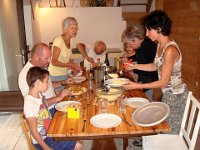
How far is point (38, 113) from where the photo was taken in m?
1.76

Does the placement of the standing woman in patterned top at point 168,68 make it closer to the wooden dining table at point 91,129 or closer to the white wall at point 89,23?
the wooden dining table at point 91,129

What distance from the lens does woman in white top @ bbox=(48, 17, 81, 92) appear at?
2662 mm

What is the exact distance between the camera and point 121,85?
203cm

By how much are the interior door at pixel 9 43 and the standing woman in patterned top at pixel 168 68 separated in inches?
97.8

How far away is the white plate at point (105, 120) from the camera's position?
5.16 feet

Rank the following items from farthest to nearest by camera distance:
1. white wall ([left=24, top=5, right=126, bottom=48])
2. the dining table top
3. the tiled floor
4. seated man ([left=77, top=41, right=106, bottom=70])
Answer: white wall ([left=24, top=5, right=126, bottom=48]), seated man ([left=77, top=41, right=106, bottom=70]), the tiled floor, the dining table top

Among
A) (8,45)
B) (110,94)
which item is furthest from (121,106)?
(8,45)

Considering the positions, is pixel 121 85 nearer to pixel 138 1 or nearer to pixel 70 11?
pixel 70 11

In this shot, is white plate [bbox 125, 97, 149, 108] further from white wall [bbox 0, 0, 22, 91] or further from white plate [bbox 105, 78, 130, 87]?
white wall [bbox 0, 0, 22, 91]

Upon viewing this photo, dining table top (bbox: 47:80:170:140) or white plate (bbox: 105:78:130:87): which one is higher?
white plate (bbox: 105:78:130:87)

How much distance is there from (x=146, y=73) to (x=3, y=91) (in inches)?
97.6

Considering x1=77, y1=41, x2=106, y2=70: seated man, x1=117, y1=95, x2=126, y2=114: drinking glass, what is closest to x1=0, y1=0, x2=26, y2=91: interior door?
x1=77, y1=41, x2=106, y2=70: seated man

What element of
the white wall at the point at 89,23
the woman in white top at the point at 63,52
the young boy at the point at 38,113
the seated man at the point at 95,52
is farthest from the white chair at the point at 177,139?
the white wall at the point at 89,23

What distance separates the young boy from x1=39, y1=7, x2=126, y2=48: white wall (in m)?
3.33
